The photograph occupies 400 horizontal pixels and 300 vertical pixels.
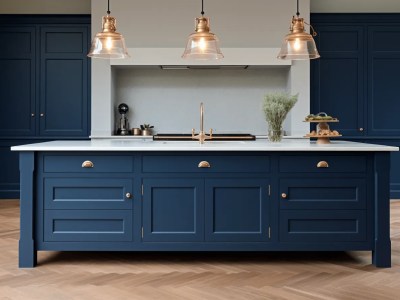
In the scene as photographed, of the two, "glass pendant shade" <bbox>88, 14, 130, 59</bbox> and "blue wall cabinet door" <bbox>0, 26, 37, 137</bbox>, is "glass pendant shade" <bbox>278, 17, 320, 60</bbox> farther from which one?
"blue wall cabinet door" <bbox>0, 26, 37, 137</bbox>

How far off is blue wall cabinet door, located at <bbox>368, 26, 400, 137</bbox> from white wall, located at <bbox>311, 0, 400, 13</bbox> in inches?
10.9

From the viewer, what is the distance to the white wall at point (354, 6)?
834 cm

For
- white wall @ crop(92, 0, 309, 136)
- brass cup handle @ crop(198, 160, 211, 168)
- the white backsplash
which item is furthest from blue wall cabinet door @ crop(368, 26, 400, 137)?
brass cup handle @ crop(198, 160, 211, 168)

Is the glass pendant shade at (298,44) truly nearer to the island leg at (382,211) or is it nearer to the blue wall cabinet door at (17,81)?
the island leg at (382,211)

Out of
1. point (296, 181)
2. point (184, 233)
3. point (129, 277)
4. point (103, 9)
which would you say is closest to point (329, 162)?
point (296, 181)

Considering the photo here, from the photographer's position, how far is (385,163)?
4.27 metres

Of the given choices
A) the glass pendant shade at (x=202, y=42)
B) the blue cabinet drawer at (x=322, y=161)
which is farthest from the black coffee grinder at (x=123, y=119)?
the blue cabinet drawer at (x=322, y=161)

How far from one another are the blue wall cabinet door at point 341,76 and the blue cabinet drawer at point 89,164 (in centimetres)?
473

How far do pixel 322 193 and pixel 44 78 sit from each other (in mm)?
5292

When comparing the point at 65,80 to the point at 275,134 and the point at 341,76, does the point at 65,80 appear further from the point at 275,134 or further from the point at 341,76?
the point at 275,134

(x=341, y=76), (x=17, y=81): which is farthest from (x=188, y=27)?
(x=17, y=81)

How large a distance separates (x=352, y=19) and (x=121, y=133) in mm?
3739

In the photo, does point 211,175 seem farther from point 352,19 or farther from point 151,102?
point 352,19

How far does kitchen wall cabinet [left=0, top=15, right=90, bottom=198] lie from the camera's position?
27.2 ft
